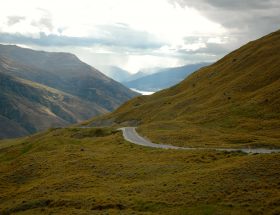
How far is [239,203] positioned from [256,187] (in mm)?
4312

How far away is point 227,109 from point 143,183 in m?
68.8

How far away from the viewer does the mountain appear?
3536 inches

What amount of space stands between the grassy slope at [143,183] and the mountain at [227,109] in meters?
20.1

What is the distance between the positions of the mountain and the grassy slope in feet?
66.1

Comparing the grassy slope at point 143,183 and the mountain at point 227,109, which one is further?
the mountain at point 227,109

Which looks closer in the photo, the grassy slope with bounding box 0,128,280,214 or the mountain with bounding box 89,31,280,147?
the grassy slope with bounding box 0,128,280,214

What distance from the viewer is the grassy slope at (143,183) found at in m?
42.5

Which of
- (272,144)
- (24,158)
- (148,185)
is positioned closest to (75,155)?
(24,158)

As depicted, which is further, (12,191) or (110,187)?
(12,191)

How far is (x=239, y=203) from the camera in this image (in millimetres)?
40812

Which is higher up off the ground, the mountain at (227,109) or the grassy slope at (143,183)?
the mountain at (227,109)

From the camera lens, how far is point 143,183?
52562 mm

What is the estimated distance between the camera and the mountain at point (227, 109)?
89.8 meters

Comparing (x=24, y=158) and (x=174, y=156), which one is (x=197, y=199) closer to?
(x=174, y=156)
